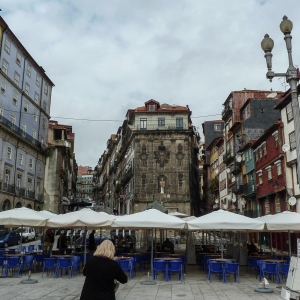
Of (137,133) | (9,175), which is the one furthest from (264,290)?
(137,133)

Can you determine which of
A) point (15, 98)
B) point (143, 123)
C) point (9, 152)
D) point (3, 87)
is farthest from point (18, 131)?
point (143, 123)

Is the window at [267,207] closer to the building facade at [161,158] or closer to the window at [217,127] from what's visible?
the building facade at [161,158]

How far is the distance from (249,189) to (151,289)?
29.0 m

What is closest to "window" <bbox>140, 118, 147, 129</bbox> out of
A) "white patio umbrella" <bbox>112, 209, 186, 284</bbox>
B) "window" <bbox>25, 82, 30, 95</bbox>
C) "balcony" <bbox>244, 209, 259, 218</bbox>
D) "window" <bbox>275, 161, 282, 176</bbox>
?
"window" <bbox>25, 82, 30, 95</bbox>

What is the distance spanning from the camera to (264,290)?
1051 cm

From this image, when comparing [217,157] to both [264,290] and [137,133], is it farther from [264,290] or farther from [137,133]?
[264,290]

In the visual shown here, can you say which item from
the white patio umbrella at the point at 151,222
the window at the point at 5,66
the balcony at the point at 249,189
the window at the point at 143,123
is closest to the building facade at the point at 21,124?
the window at the point at 5,66

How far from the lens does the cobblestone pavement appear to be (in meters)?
9.80

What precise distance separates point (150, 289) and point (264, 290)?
3.40m

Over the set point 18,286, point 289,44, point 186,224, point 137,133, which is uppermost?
point 137,133

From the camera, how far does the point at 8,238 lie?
98.2ft

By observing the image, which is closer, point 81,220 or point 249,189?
point 81,220

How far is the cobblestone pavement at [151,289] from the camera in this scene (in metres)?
9.80

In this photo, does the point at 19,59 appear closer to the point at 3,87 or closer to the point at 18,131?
the point at 3,87
